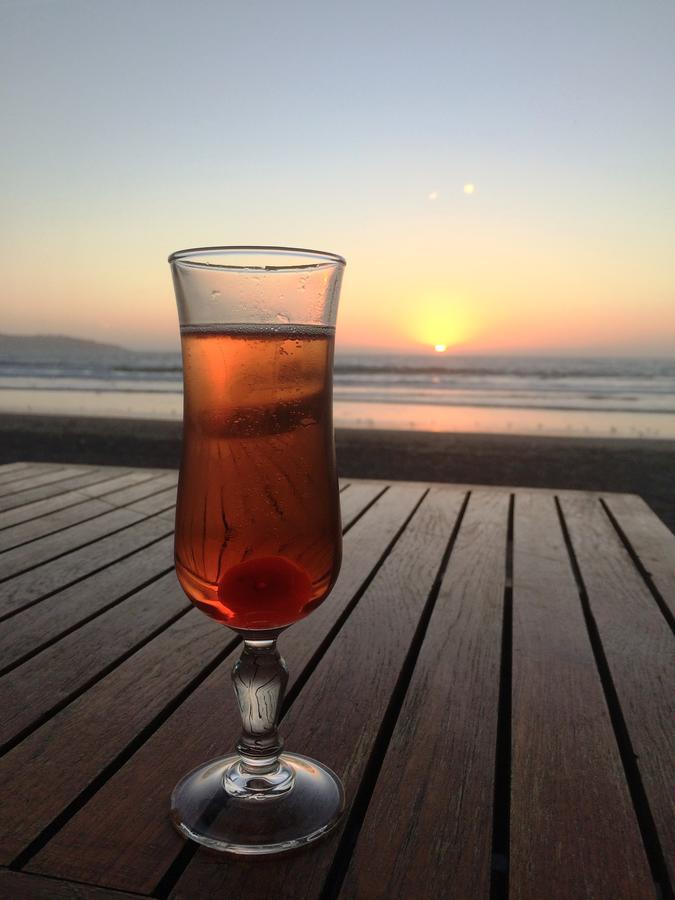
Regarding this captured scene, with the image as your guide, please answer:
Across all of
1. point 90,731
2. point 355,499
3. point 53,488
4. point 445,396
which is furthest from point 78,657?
point 445,396

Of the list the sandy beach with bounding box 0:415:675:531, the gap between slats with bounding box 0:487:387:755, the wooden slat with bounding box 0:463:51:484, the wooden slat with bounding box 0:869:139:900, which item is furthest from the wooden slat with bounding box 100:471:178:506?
the sandy beach with bounding box 0:415:675:531

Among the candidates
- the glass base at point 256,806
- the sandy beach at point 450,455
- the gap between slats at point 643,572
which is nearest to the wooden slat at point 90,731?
the glass base at point 256,806

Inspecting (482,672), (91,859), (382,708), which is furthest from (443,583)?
(91,859)

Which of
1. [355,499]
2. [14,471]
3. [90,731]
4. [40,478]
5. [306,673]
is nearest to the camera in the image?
[90,731]

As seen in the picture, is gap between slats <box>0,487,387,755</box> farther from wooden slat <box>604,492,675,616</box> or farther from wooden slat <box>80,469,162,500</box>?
wooden slat <box>80,469,162,500</box>

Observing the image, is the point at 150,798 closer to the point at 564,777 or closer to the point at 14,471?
the point at 564,777
